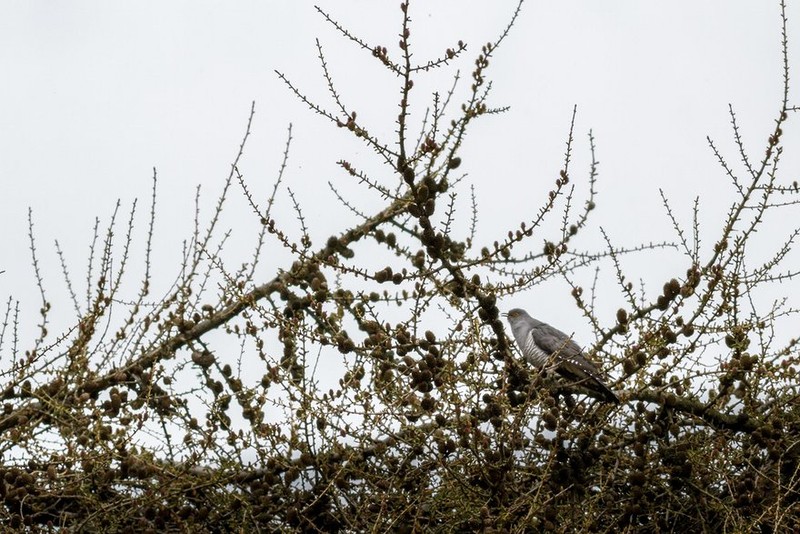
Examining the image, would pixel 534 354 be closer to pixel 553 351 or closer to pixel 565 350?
pixel 553 351

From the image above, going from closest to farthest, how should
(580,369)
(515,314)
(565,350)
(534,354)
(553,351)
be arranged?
(580,369) < (565,350) < (553,351) < (534,354) < (515,314)

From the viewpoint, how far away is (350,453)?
4934 millimetres

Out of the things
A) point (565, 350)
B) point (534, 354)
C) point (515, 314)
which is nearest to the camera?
point (565, 350)

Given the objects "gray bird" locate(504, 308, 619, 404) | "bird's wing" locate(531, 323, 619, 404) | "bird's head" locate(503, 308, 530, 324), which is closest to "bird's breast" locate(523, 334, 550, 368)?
"gray bird" locate(504, 308, 619, 404)

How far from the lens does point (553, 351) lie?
593cm

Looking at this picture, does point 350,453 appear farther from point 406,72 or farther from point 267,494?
point 406,72

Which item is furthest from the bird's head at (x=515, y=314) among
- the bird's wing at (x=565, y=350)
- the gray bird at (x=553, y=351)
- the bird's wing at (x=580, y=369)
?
the bird's wing at (x=580, y=369)

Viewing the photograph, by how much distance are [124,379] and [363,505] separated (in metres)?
1.84

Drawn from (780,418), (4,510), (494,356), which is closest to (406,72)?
(494,356)

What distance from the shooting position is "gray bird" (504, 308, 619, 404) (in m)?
4.95

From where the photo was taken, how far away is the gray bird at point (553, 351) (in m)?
4.95

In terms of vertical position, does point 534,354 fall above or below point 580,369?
above

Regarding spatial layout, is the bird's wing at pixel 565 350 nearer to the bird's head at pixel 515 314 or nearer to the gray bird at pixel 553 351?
the gray bird at pixel 553 351

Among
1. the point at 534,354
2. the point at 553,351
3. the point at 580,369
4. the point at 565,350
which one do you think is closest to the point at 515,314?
the point at 534,354
